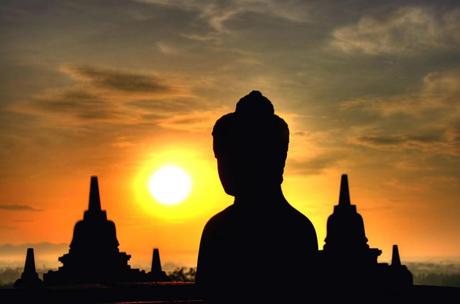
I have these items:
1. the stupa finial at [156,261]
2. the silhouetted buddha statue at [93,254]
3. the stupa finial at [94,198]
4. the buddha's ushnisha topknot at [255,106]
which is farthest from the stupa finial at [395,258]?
the buddha's ushnisha topknot at [255,106]

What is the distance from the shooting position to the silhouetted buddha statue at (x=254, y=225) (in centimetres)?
506

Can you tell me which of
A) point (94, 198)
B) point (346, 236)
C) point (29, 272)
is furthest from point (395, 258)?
point (29, 272)

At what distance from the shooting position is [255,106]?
5180 mm

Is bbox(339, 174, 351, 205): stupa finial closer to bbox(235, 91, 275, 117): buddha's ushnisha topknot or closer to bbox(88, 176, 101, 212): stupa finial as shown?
bbox(88, 176, 101, 212): stupa finial

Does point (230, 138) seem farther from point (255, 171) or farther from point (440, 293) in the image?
point (440, 293)

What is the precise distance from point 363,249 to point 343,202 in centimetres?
172

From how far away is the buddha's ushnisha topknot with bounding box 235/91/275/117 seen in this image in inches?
204

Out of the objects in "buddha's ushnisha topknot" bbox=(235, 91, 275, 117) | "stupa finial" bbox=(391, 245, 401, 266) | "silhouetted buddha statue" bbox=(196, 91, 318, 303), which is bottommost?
"silhouetted buddha statue" bbox=(196, 91, 318, 303)

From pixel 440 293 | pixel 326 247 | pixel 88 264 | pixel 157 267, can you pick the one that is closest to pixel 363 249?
pixel 326 247

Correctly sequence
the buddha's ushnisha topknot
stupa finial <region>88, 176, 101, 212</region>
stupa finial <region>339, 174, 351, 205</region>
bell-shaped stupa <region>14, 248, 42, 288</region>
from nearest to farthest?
1. the buddha's ushnisha topknot
2. bell-shaped stupa <region>14, 248, 42, 288</region>
3. stupa finial <region>88, 176, 101, 212</region>
4. stupa finial <region>339, 174, 351, 205</region>

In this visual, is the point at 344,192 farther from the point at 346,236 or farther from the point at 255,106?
the point at 255,106

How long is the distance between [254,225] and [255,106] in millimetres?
849

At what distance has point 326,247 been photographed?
24.5 m

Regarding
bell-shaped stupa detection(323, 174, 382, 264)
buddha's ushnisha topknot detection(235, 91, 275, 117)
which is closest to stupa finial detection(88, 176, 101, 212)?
bell-shaped stupa detection(323, 174, 382, 264)
